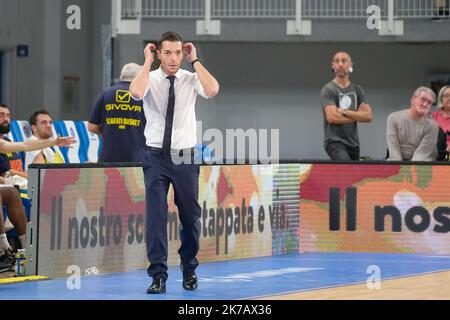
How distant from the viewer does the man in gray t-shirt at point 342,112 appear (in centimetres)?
1378

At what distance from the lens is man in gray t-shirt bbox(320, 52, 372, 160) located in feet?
45.2

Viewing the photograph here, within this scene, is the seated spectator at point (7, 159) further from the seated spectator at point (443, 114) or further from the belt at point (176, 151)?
the seated spectator at point (443, 114)

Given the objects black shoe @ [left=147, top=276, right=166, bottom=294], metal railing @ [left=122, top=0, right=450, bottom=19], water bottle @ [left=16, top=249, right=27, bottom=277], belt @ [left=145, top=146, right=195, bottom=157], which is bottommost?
black shoe @ [left=147, top=276, right=166, bottom=294]

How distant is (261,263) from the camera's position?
12.5 metres

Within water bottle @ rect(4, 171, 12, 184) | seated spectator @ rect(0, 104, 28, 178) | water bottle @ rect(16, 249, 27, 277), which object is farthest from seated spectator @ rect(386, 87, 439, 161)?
water bottle @ rect(16, 249, 27, 277)

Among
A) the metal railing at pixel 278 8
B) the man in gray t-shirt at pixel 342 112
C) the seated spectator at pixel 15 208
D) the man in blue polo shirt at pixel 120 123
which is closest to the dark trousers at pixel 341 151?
the man in gray t-shirt at pixel 342 112

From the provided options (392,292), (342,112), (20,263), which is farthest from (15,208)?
(342,112)

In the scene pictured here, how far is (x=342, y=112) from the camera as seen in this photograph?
1381 cm

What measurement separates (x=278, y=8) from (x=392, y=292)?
1636 centimetres

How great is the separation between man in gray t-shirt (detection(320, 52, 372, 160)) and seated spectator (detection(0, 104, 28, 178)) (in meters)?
3.31

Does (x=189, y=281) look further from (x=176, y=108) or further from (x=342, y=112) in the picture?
(x=342, y=112)

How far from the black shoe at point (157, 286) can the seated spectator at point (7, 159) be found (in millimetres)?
3113

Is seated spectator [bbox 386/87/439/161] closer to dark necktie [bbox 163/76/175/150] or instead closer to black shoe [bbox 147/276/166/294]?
dark necktie [bbox 163/76/175/150]

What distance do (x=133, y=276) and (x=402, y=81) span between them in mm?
17270
